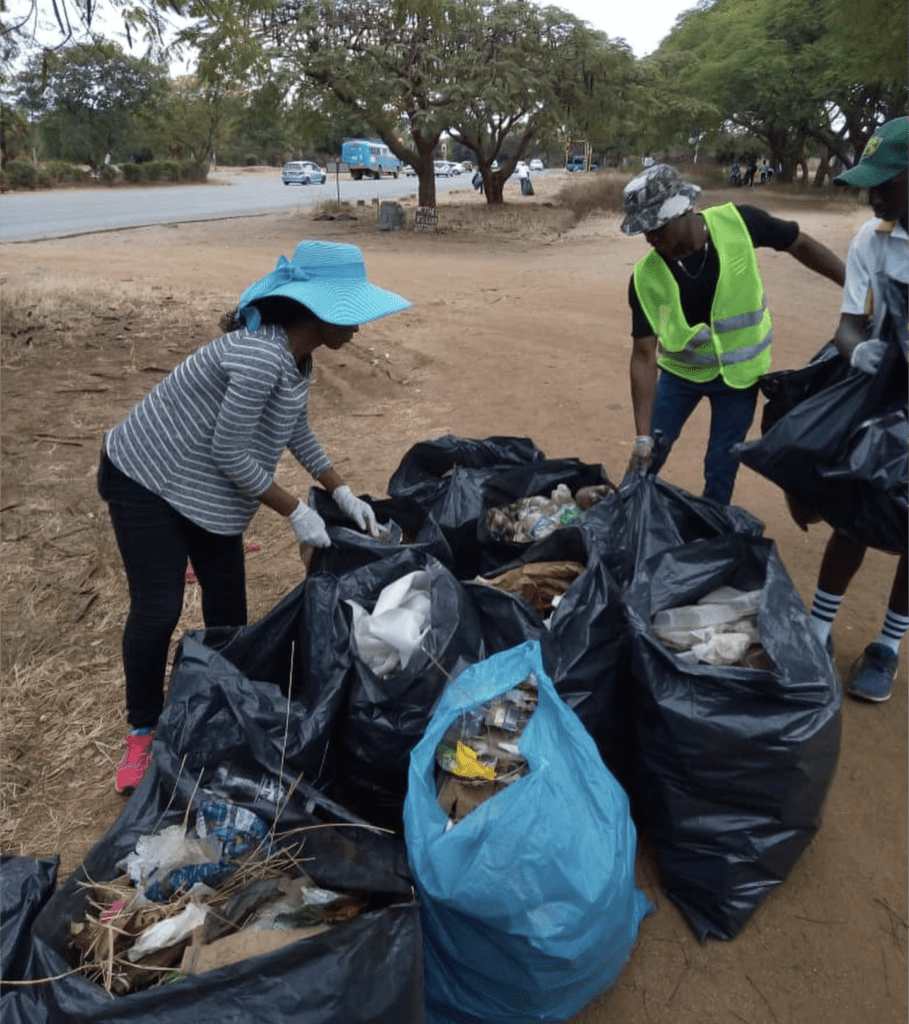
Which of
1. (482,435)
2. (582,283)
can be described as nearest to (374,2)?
(582,283)

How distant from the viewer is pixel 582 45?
648 inches

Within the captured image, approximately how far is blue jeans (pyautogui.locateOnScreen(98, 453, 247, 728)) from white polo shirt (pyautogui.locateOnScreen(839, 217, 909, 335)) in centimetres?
183

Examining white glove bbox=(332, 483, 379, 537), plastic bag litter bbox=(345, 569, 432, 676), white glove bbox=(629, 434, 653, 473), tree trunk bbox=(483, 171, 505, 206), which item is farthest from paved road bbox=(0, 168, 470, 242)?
plastic bag litter bbox=(345, 569, 432, 676)

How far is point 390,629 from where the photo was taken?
1.80 meters

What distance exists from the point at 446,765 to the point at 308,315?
104 centimetres

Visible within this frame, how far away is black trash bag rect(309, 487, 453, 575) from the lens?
2164mm

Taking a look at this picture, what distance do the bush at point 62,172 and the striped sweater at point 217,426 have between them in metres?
31.8

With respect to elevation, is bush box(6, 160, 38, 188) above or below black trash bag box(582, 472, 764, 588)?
above

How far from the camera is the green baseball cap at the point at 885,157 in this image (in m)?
1.94

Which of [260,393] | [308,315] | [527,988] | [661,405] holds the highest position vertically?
[308,315]

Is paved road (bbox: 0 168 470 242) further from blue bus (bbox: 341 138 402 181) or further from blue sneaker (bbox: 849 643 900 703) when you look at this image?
blue sneaker (bbox: 849 643 900 703)

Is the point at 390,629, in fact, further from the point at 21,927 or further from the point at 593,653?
the point at 21,927

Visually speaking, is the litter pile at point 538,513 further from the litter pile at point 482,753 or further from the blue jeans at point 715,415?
the litter pile at point 482,753

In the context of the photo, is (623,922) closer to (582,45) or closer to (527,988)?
(527,988)
